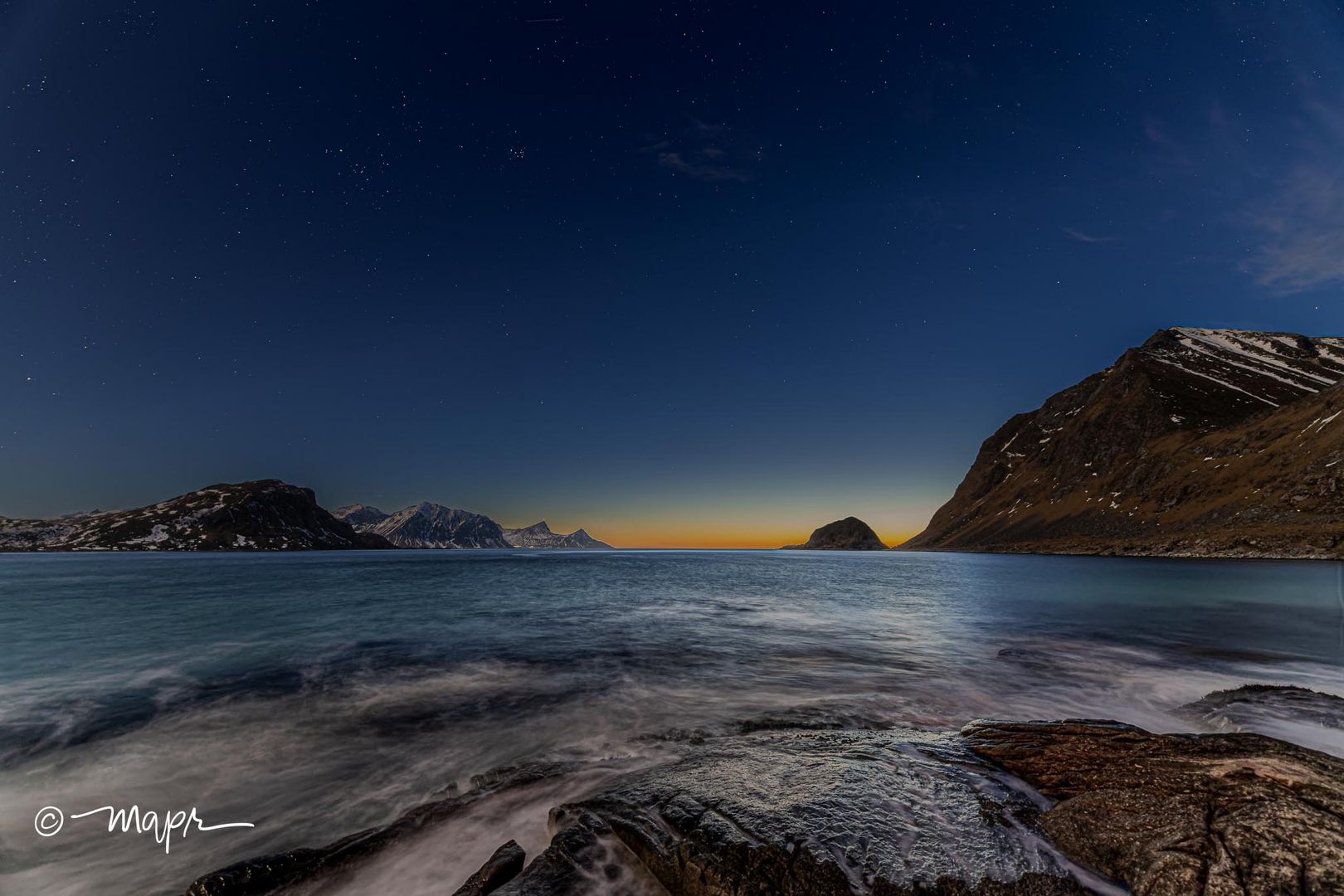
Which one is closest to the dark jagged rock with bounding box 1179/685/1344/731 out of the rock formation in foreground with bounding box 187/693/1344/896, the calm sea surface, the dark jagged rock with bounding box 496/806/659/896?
the calm sea surface

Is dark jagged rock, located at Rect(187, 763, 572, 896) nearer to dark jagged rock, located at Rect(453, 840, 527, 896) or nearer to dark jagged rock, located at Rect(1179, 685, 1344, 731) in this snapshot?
dark jagged rock, located at Rect(453, 840, 527, 896)

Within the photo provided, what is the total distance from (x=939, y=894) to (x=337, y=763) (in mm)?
10722

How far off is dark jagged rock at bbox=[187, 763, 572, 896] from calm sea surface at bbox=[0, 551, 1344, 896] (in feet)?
2.00

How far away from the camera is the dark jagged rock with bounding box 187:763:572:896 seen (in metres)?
5.51

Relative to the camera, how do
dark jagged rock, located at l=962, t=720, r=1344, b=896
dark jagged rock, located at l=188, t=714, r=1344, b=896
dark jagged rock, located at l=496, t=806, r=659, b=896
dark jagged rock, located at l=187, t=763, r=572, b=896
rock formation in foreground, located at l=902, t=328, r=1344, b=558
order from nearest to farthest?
dark jagged rock, located at l=962, t=720, r=1344, b=896, dark jagged rock, located at l=188, t=714, r=1344, b=896, dark jagged rock, located at l=496, t=806, r=659, b=896, dark jagged rock, located at l=187, t=763, r=572, b=896, rock formation in foreground, located at l=902, t=328, r=1344, b=558

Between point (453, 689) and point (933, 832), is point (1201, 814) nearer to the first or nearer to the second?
point (933, 832)

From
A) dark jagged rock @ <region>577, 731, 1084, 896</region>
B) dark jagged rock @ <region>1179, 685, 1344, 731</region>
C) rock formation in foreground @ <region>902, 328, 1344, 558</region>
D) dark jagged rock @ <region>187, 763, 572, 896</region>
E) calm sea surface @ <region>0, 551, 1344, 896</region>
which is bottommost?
calm sea surface @ <region>0, 551, 1344, 896</region>

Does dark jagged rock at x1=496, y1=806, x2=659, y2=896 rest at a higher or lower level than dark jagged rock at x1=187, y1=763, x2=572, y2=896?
higher

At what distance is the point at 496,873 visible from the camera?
17.9ft

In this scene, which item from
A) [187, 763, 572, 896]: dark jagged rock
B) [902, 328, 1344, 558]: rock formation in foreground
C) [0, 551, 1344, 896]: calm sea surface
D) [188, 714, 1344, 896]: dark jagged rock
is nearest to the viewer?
[188, 714, 1344, 896]: dark jagged rock

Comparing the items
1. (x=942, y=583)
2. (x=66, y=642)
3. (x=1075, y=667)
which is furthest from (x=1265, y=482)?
(x=66, y=642)

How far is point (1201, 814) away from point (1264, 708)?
33.7 ft

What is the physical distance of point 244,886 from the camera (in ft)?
18.2

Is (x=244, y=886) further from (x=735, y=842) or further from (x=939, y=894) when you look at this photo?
(x=939, y=894)
